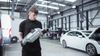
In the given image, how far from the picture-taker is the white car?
913 cm

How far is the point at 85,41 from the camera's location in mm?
10273

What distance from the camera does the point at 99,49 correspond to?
8.77m

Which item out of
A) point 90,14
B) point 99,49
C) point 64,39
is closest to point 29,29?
point 99,49

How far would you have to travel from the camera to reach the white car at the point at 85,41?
9130 millimetres

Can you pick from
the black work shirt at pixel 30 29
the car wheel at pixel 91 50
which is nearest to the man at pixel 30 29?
the black work shirt at pixel 30 29

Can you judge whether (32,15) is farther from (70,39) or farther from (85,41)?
(70,39)

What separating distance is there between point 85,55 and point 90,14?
10394mm

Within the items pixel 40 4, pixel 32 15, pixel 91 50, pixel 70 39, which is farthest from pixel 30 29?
pixel 40 4

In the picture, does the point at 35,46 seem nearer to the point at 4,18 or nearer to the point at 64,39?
the point at 4,18

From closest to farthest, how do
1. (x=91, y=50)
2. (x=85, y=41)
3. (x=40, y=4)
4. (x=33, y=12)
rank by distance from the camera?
(x=33, y=12) → (x=91, y=50) → (x=85, y=41) → (x=40, y=4)

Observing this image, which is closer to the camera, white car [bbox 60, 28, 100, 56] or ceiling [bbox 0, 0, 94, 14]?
white car [bbox 60, 28, 100, 56]

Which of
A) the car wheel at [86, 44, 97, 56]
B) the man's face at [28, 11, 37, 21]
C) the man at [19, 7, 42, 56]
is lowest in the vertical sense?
the car wheel at [86, 44, 97, 56]

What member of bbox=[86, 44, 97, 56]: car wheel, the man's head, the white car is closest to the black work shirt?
the man's head

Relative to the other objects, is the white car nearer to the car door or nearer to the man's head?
the car door
